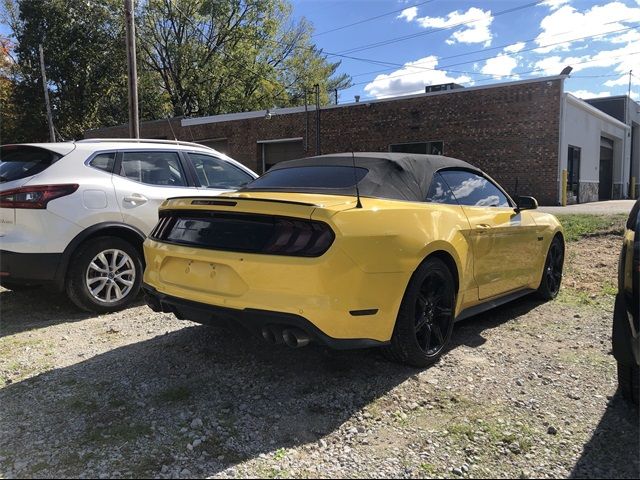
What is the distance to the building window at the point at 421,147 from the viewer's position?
22.5 meters

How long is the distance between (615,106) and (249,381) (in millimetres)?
36801

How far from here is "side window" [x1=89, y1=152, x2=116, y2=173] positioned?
520 centimetres

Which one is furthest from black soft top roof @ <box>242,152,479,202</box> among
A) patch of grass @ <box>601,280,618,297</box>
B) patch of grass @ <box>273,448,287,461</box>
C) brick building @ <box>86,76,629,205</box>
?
brick building @ <box>86,76,629,205</box>

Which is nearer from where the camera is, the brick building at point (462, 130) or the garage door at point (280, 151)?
the brick building at point (462, 130)

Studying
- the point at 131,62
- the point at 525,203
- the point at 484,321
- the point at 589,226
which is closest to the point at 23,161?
the point at 484,321

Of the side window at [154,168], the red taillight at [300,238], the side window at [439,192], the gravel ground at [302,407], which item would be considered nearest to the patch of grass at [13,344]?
the gravel ground at [302,407]

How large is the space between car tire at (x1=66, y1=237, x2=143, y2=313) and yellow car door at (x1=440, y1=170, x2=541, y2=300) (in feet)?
10.7

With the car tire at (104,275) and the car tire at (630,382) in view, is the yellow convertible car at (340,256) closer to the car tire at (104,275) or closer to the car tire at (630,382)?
the car tire at (630,382)

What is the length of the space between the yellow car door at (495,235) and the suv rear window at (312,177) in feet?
2.86

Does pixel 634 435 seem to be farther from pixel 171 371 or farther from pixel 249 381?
pixel 171 371

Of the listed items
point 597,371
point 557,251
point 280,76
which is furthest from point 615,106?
point 597,371

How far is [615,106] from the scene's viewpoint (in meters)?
33.1

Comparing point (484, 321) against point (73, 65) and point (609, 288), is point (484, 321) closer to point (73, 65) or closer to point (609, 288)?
point (609, 288)

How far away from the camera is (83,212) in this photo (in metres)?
4.91
